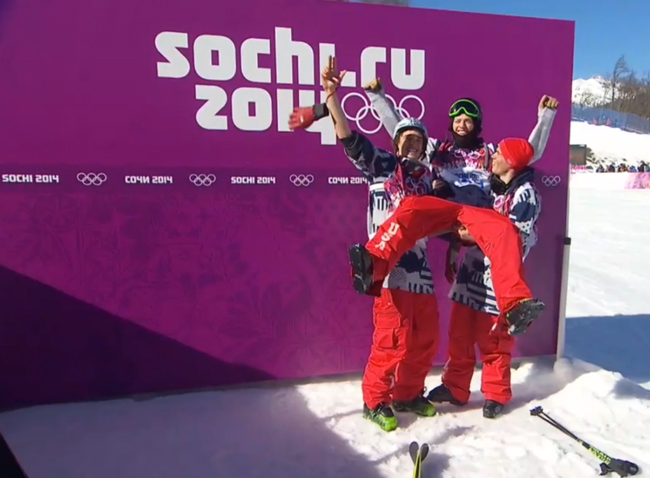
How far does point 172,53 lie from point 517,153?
1.98 metres

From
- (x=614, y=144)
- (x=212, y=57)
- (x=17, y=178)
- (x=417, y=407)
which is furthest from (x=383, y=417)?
(x=614, y=144)

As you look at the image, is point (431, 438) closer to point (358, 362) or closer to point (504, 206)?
point (358, 362)

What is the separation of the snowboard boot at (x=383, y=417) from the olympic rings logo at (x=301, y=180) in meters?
1.37

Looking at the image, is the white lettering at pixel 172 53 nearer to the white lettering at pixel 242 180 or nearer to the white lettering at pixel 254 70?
the white lettering at pixel 254 70

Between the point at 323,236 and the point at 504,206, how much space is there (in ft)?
3.62

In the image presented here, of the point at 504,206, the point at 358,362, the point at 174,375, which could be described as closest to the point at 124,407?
the point at 174,375

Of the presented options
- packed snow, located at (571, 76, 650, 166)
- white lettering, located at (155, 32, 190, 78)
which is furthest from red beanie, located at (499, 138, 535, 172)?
packed snow, located at (571, 76, 650, 166)

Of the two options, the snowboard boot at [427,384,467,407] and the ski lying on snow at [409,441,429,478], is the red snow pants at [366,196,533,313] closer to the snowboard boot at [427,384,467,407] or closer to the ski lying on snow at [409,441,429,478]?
the ski lying on snow at [409,441,429,478]

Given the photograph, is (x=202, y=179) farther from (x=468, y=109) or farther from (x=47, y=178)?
(x=468, y=109)

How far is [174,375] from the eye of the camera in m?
3.34

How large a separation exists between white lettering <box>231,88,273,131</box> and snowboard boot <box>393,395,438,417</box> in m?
1.79

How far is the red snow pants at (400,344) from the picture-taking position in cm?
285

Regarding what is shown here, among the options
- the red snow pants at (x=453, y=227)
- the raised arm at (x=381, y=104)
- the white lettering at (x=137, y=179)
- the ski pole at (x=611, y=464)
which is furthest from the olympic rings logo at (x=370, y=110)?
the ski pole at (x=611, y=464)

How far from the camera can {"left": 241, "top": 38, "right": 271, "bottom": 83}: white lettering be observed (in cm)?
321
